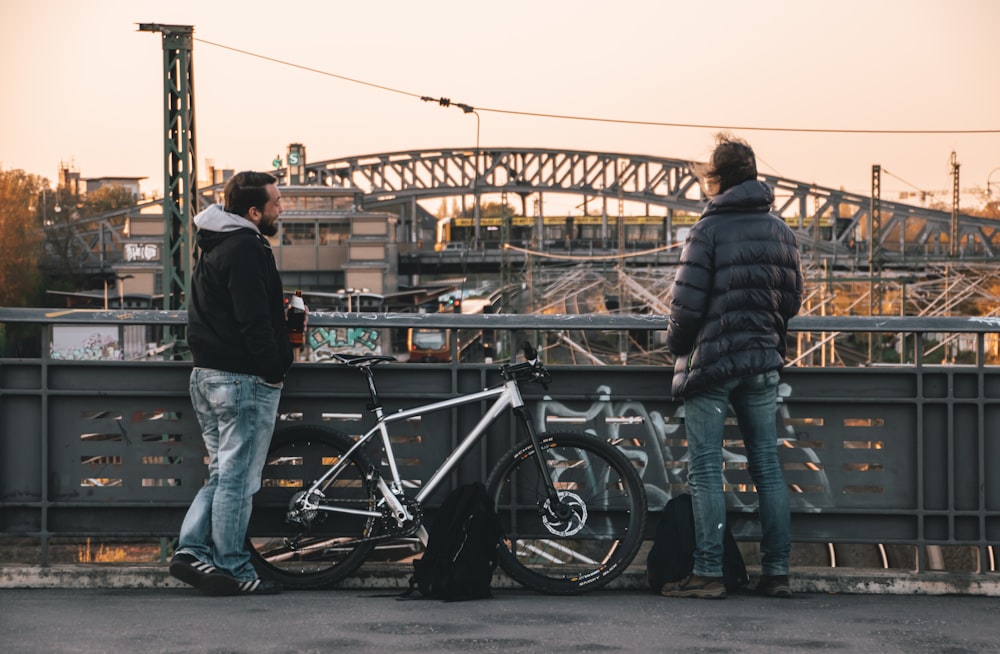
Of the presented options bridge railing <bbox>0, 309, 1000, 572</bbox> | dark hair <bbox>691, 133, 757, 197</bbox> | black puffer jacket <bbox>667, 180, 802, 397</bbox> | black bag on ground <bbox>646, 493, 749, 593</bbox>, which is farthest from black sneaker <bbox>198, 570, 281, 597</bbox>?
dark hair <bbox>691, 133, 757, 197</bbox>

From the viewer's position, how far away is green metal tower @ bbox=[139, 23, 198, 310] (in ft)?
62.2

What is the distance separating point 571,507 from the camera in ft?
20.7

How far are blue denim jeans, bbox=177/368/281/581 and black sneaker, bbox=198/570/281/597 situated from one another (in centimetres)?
4

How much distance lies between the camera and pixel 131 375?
21.7 ft

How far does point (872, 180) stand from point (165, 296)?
34.6m

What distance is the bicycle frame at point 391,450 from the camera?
6238 mm

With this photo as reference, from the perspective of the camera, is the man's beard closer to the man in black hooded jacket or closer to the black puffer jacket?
the man in black hooded jacket

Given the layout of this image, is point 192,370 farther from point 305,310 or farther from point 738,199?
point 738,199

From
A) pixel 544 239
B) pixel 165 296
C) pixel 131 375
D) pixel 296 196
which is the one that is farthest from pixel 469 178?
pixel 131 375

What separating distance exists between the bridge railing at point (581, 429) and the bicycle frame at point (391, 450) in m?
0.21

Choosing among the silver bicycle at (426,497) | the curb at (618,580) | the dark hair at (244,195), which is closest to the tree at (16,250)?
the curb at (618,580)

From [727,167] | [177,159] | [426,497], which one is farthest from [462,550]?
[177,159]

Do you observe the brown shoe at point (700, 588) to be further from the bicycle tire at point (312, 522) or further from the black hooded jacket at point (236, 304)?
the black hooded jacket at point (236, 304)

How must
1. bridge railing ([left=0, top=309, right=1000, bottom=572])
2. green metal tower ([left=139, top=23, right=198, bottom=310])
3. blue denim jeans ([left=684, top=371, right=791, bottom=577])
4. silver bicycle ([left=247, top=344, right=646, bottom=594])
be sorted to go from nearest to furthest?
blue denim jeans ([left=684, top=371, right=791, bottom=577]) → silver bicycle ([left=247, top=344, right=646, bottom=594]) → bridge railing ([left=0, top=309, right=1000, bottom=572]) → green metal tower ([left=139, top=23, right=198, bottom=310])
